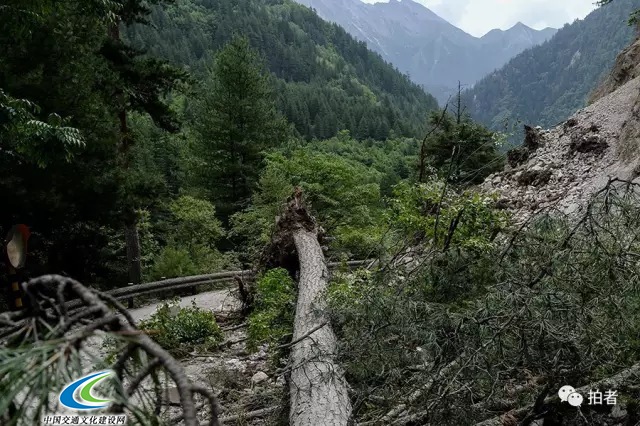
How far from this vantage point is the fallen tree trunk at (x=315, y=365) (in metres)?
3.46

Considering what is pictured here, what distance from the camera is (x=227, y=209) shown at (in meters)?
21.7

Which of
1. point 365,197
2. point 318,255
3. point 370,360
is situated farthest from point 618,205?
point 365,197

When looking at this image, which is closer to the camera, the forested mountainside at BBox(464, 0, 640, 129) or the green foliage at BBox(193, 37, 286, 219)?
the green foliage at BBox(193, 37, 286, 219)

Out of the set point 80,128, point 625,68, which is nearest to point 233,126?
point 80,128

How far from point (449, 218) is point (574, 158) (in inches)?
174

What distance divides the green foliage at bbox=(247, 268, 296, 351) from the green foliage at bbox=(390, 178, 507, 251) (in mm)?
2174

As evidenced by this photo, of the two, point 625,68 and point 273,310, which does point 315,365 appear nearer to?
point 273,310

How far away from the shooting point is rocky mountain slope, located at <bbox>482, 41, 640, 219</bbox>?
7.55m

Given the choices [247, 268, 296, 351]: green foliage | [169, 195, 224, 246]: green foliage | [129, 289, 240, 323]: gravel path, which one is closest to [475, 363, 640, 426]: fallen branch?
[247, 268, 296, 351]: green foliage

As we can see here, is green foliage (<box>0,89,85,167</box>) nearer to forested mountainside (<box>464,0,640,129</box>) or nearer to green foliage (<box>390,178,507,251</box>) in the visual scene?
green foliage (<box>390,178,507,251</box>)

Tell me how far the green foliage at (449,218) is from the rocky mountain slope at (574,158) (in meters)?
1.68

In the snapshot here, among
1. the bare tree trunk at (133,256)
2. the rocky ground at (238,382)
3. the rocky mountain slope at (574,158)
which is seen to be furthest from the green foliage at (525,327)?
the bare tree trunk at (133,256)

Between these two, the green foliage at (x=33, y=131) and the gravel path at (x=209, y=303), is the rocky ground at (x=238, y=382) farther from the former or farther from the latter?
the green foliage at (x=33, y=131)

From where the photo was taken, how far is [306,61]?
13175cm
